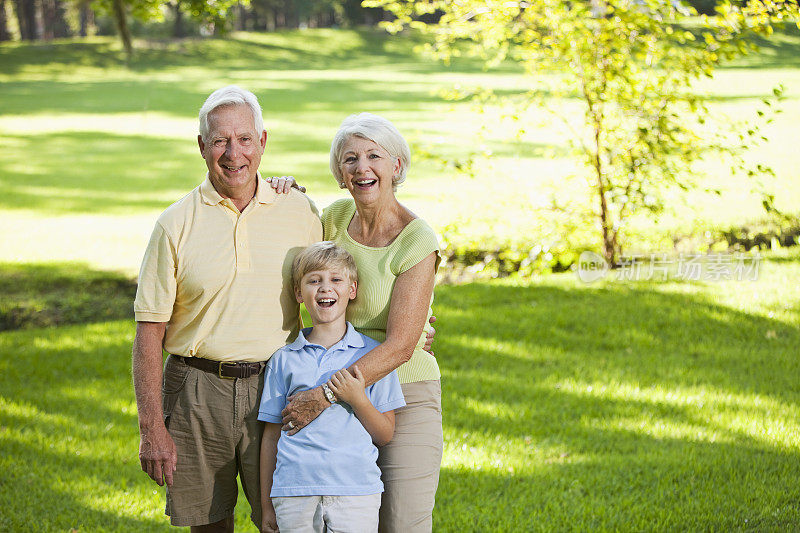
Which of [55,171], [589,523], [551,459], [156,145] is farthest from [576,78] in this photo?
[156,145]

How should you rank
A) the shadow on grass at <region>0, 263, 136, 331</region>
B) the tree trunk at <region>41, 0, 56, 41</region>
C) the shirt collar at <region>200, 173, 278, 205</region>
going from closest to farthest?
the shirt collar at <region>200, 173, 278, 205</region>, the shadow on grass at <region>0, 263, 136, 331</region>, the tree trunk at <region>41, 0, 56, 41</region>

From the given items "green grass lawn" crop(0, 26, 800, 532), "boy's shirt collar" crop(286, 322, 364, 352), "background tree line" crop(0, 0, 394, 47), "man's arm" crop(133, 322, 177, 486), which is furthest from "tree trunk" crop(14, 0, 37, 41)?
"boy's shirt collar" crop(286, 322, 364, 352)

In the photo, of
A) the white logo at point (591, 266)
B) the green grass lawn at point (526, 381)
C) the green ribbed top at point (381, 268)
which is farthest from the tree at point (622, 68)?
the green ribbed top at point (381, 268)

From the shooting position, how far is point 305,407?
291 cm

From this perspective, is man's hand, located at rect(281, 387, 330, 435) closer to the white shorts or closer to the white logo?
the white shorts

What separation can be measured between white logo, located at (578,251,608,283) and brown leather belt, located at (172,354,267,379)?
262 inches

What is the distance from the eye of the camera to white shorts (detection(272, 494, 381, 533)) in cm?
289

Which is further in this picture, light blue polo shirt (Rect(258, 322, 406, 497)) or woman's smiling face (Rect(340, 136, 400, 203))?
woman's smiling face (Rect(340, 136, 400, 203))

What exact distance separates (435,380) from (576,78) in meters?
6.45

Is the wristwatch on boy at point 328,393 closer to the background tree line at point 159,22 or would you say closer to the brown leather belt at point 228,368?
the brown leather belt at point 228,368

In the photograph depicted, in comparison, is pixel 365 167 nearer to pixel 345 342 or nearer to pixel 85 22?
pixel 345 342

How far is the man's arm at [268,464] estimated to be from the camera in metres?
3.04

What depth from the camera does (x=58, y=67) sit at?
43406 mm

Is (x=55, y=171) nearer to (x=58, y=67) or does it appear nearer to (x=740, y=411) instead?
(x=740, y=411)
